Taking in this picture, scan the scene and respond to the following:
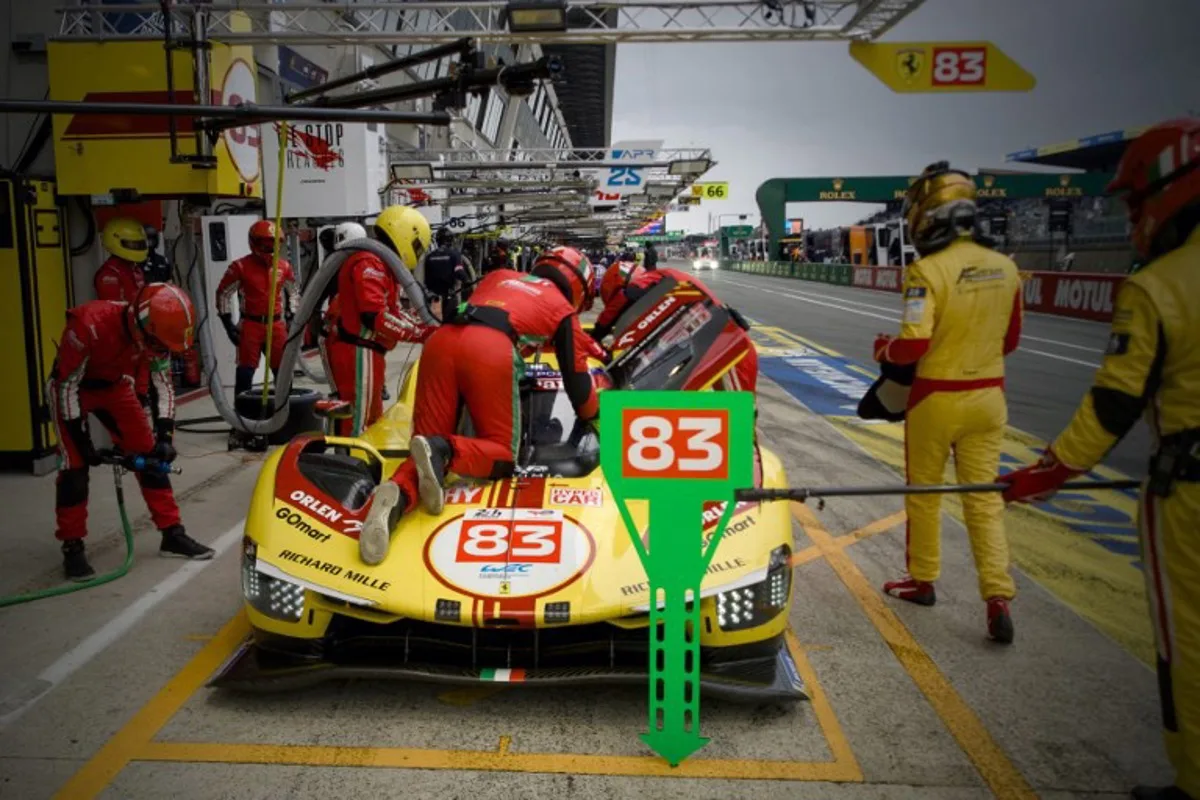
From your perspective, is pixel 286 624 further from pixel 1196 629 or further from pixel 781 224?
pixel 781 224

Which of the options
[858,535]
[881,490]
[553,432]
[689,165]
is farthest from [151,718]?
[689,165]

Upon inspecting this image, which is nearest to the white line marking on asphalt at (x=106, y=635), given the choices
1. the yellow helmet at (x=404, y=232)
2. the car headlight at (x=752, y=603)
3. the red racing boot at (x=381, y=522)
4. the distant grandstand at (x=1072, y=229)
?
the red racing boot at (x=381, y=522)

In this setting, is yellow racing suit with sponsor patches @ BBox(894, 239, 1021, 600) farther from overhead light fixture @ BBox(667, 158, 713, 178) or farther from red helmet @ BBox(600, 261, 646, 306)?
overhead light fixture @ BBox(667, 158, 713, 178)

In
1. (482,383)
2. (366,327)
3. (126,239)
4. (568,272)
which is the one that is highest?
(126,239)

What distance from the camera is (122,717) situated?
315 cm

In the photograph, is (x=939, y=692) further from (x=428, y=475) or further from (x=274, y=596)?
(x=274, y=596)

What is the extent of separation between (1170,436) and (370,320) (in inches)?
175

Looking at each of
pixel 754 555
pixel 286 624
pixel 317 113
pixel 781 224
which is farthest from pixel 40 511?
pixel 781 224

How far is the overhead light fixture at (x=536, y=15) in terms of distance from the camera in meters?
8.16

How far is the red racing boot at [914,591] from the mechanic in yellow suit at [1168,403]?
1.62m

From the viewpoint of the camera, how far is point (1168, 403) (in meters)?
2.50

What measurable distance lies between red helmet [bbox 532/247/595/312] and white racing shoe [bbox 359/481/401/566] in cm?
162

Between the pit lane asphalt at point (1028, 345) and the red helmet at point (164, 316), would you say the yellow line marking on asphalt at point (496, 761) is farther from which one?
the pit lane asphalt at point (1028, 345)

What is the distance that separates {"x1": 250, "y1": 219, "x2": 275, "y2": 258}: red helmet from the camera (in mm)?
7684
